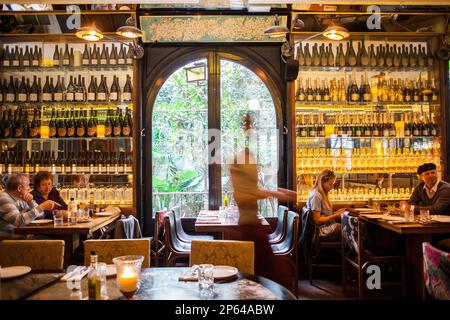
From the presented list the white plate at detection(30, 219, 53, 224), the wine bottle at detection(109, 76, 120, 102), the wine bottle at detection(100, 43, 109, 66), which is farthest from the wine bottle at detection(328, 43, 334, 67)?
the white plate at detection(30, 219, 53, 224)

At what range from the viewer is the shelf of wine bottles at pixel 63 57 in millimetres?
6059

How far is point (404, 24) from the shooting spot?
6434mm

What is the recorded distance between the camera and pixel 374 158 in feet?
20.1

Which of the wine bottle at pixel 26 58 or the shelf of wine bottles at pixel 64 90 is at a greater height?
the wine bottle at pixel 26 58

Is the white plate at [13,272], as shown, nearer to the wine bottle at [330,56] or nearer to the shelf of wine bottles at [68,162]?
the shelf of wine bottles at [68,162]

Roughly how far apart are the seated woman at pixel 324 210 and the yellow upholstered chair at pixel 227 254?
94.0 inches

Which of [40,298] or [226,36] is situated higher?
[226,36]

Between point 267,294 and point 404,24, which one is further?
point 404,24

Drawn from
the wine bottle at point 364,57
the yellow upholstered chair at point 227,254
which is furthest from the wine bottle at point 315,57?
the yellow upholstered chair at point 227,254

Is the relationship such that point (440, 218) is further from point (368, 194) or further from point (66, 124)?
point (66, 124)

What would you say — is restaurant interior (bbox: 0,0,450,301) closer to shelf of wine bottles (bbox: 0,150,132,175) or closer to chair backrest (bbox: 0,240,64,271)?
shelf of wine bottles (bbox: 0,150,132,175)
